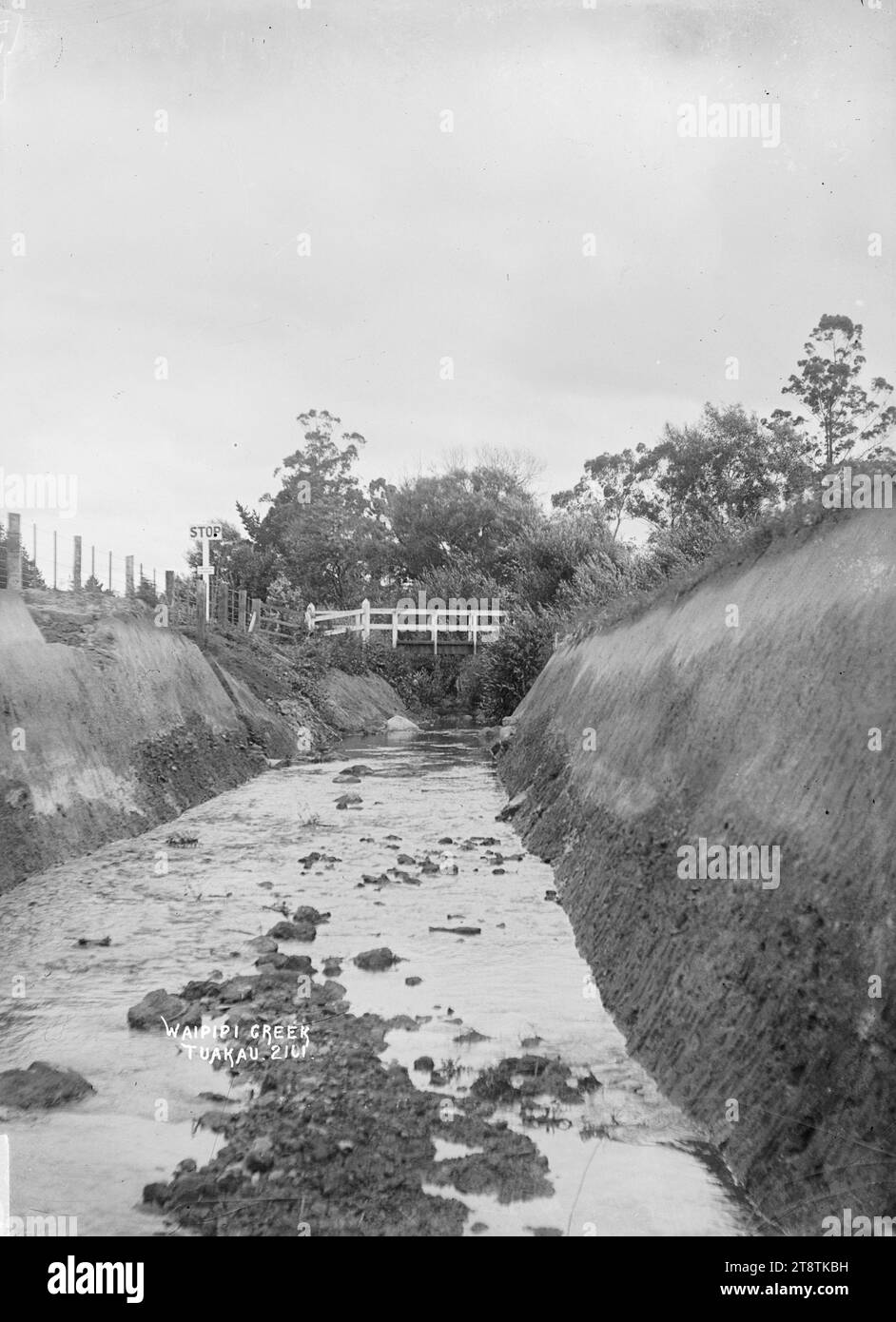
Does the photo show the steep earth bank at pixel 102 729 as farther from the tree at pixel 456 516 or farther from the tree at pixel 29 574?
the tree at pixel 456 516

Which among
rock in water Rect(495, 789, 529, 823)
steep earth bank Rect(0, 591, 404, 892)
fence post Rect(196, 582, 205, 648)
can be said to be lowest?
rock in water Rect(495, 789, 529, 823)

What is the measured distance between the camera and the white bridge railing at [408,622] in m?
39.9

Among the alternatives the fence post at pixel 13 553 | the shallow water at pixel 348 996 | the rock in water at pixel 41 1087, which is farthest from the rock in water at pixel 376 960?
the fence post at pixel 13 553

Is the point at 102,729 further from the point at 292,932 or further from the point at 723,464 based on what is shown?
the point at 723,464

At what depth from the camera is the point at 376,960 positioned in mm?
6430

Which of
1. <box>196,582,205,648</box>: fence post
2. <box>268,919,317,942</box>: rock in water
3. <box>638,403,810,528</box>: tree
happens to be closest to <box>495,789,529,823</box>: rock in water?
<box>268,919,317,942</box>: rock in water

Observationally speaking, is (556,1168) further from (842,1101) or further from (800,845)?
(800,845)

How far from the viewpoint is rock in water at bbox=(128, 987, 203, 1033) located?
17.6ft

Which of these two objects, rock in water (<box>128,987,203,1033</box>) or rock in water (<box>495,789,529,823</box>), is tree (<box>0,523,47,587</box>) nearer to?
rock in water (<box>495,789,529,823</box>)

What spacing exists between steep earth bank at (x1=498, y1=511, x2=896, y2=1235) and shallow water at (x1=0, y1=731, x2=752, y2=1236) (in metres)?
0.27

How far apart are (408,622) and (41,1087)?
125 feet

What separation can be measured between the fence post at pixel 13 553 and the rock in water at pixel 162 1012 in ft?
32.7

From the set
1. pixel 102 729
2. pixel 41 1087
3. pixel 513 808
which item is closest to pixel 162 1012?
pixel 41 1087
